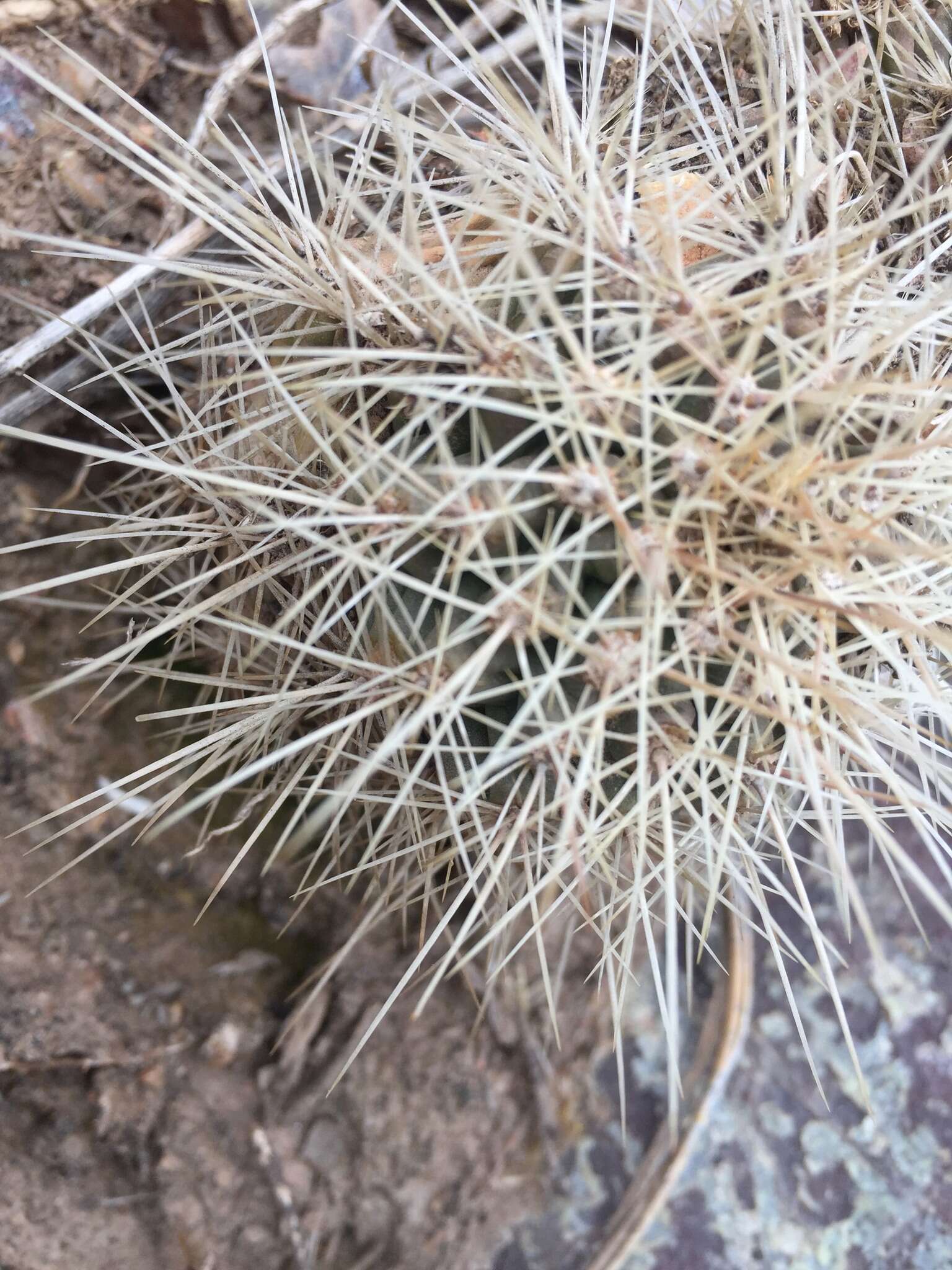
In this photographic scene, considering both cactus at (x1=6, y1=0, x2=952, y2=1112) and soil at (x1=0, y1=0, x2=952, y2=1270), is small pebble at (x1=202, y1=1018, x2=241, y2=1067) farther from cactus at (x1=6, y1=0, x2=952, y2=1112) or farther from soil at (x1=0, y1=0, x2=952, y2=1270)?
cactus at (x1=6, y1=0, x2=952, y2=1112)

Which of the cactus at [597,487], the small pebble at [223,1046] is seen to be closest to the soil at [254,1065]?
the small pebble at [223,1046]

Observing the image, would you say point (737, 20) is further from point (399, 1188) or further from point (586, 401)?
point (399, 1188)

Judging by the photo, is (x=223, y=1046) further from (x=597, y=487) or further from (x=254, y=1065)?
(x=597, y=487)

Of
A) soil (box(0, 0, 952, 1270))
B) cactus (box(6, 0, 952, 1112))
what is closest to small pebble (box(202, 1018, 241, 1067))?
soil (box(0, 0, 952, 1270))

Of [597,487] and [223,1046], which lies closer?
[597,487]

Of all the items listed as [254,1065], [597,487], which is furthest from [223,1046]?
[597,487]

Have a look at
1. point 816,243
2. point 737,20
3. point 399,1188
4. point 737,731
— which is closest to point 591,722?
point 737,731
